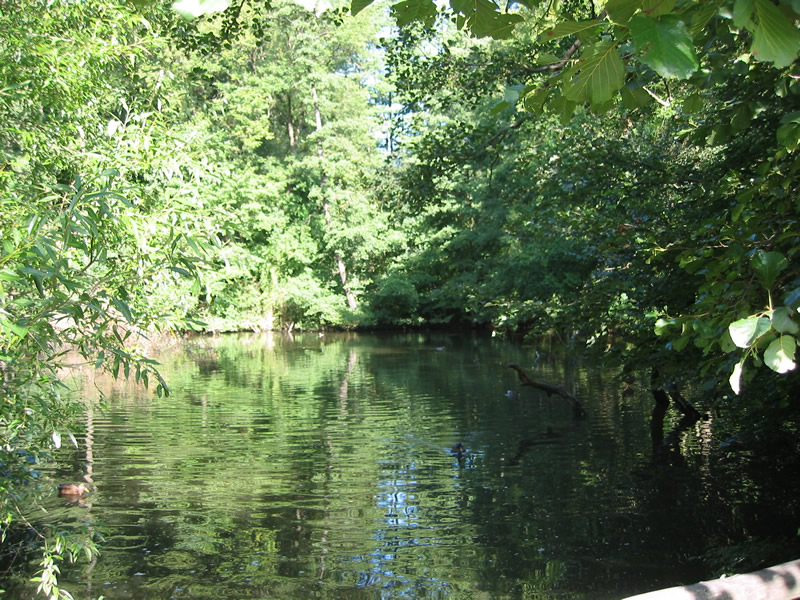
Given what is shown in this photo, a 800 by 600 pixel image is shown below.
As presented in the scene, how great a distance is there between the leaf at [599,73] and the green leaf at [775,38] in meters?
0.34

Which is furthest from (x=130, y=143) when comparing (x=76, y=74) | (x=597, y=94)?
(x=597, y=94)

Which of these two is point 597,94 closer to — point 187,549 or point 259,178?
point 187,549

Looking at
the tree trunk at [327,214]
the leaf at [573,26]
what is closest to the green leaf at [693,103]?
the leaf at [573,26]

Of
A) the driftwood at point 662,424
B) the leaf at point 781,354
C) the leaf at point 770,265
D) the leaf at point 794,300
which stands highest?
the leaf at point 770,265

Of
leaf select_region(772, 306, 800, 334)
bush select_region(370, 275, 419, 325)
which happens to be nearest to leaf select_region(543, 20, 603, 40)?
leaf select_region(772, 306, 800, 334)

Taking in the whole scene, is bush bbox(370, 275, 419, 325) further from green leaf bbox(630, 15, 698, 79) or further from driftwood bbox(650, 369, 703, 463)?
green leaf bbox(630, 15, 698, 79)

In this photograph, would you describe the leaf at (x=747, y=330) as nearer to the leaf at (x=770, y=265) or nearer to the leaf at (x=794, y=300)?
the leaf at (x=794, y=300)

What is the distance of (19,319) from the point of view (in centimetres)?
391

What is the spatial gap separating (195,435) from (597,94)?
12416 millimetres

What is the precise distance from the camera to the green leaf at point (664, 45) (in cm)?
157

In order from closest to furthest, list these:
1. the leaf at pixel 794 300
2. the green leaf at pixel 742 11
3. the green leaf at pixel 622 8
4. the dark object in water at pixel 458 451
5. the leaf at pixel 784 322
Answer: the green leaf at pixel 742 11 < the green leaf at pixel 622 8 < the leaf at pixel 784 322 < the leaf at pixel 794 300 < the dark object in water at pixel 458 451

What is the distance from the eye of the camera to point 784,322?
229cm

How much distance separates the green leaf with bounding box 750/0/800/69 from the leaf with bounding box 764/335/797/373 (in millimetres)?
928

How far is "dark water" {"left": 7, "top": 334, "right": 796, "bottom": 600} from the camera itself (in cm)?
717
